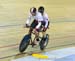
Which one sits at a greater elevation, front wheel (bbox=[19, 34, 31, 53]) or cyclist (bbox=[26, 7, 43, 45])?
cyclist (bbox=[26, 7, 43, 45])

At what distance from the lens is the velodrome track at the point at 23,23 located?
468cm

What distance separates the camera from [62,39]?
557cm

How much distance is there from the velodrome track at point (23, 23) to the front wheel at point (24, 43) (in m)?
0.08

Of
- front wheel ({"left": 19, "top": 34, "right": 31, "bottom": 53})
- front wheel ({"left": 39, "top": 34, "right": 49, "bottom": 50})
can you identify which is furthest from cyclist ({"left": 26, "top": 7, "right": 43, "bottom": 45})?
front wheel ({"left": 39, "top": 34, "right": 49, "bottom": 50})

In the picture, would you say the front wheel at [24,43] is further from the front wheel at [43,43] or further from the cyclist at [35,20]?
the front wheel at [43,43]

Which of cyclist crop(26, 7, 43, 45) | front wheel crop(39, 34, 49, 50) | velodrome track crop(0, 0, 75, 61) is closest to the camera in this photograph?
cyclist crop(26, 7, 43, 45)

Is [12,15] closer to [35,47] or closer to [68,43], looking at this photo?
[68,43]

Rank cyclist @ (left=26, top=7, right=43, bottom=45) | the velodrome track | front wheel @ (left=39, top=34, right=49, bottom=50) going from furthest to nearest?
the velodrome track, front wheel @ (left=39, top=34, right=49, bottom=50), cyclist @ (left=26, top=7, right=43, bottom=45)

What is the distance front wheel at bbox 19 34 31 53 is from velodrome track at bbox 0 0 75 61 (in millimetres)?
82

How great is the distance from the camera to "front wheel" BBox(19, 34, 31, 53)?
4281 millimetres

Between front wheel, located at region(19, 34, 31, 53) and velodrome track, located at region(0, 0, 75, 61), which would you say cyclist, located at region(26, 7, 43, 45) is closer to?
front wheel, located at region(19, 34, 31, 53)

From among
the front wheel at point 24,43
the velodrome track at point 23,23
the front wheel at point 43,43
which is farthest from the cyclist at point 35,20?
the velodrome track at point 23,23

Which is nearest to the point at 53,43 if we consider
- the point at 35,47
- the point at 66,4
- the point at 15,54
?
the point at 35,47

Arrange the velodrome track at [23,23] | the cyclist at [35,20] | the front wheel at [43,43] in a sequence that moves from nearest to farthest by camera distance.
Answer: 1. the cyclist at [35,20]
2. the front wheel at [43,43]
3. the velodrome track at [23,23]
